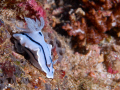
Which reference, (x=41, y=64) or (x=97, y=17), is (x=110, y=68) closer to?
(x=97, y=17)

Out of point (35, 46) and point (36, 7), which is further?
point (36, 7)

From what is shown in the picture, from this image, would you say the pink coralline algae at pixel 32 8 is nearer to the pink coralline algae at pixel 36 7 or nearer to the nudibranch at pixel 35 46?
the pink coralline algae at pixel 36 7

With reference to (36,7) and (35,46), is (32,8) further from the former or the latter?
(35,46)

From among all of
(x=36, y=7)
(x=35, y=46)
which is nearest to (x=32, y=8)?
(x=36, y=7)

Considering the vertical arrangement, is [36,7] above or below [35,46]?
above

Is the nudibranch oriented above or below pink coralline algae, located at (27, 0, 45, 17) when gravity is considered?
below

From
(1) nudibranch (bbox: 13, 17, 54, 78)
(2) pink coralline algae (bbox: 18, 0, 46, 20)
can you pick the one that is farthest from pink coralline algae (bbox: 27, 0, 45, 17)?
(1) nudibranch (bbox: 13, 17, 54, 78)

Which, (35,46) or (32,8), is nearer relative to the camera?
(35,46)

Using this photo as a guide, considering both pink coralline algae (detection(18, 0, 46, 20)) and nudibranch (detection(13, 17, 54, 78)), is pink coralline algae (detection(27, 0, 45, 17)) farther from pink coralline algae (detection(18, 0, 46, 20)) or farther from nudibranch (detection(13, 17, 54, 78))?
nudibranch (detection(13, 17, 54, 78))

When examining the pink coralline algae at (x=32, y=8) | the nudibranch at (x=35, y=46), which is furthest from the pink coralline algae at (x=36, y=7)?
the nudibranch at (x=35, y=46)
